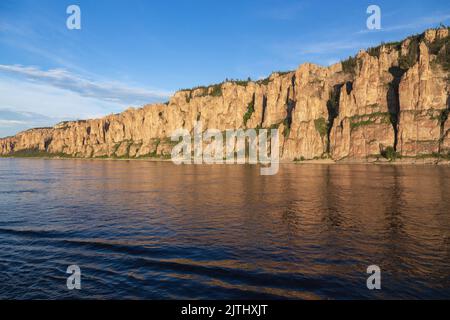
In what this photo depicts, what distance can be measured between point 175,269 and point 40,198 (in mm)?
46816

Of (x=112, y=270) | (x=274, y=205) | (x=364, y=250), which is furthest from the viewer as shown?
(x=274, y=205)

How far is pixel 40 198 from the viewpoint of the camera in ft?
193

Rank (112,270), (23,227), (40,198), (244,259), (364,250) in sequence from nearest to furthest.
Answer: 1. (112,270)
2. (244,259)
3. (364,250)
4. (23,227)
5. (40,198)

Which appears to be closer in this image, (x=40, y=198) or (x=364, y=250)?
(x=364, y=250)

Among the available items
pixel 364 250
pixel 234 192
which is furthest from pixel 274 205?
pixel 364 250

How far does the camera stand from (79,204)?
171 feet

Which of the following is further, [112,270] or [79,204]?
[79,204]

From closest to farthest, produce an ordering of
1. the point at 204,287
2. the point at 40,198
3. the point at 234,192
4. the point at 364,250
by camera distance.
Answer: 1. the point at 204,287
2. the point at 364,250
3. the point at 40,198
4. the point at 234,192

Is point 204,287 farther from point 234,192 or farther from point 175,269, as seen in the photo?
point 234,192
